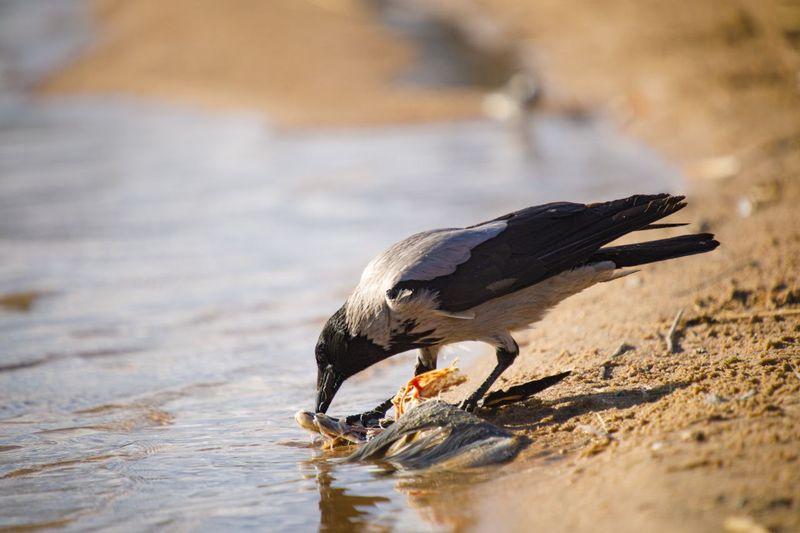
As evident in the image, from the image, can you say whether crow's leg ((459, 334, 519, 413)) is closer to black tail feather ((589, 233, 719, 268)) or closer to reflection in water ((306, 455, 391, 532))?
black tail feather ((589, 233, 719, 268))

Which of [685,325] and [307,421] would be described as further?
[685,325]

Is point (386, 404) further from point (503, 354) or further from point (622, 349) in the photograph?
point (622, 349)

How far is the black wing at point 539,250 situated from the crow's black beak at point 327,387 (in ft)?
2.21

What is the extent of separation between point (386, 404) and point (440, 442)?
86 centimetres

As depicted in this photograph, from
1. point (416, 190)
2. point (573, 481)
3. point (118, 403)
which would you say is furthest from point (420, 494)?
point (416, 190)

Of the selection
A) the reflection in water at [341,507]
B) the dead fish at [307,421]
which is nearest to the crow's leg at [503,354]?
the dead fish at [307,421]

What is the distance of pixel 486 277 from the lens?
4988mm

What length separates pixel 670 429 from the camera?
3980 mm

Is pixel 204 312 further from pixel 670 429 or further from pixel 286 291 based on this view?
pixel 670 429

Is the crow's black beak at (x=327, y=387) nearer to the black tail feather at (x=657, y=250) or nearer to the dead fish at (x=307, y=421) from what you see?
the dead fish at (x=307, y=421)

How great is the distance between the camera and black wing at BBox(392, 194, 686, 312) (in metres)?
4.97

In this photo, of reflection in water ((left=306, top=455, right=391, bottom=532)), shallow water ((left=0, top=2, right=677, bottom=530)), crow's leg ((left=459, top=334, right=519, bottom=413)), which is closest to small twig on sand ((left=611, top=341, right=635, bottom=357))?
crow's leg ((left=459, top=334, right=519, bottom=413))

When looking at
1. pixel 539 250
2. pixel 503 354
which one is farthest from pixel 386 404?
pixel 539 250

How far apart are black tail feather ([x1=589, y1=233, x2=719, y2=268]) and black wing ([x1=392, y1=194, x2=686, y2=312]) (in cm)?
10
